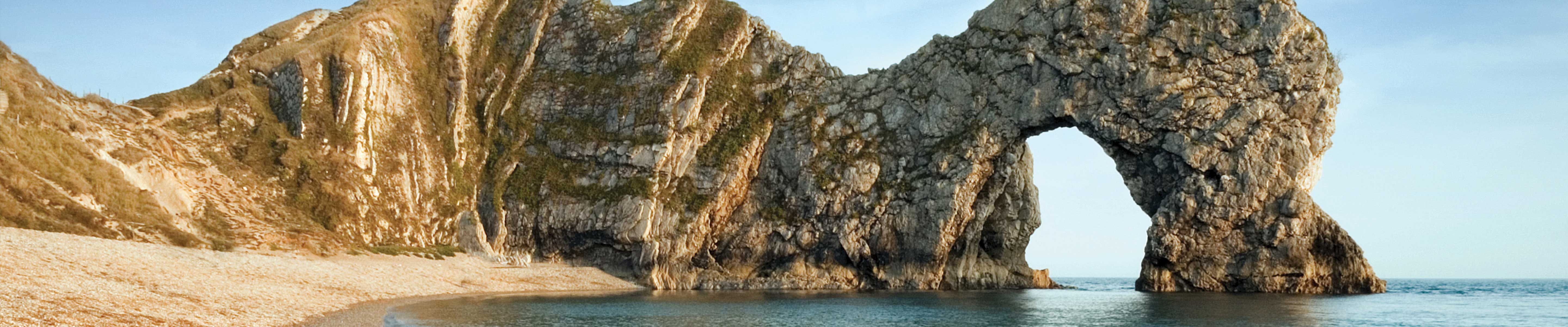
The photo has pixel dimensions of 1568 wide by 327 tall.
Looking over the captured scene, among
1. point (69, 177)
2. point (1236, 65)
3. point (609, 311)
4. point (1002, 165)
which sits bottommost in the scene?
point (609, 311)

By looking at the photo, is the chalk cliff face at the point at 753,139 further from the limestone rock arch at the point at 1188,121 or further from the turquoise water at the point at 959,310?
the turquoise water at the point at 959,310

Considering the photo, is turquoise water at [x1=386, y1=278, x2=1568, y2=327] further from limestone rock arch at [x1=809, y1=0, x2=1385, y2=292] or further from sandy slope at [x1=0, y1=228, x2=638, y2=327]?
limestone rock arch at [x1=809, y1=0, x2=1385, y2=292]

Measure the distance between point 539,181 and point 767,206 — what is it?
769 inches

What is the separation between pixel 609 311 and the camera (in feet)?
161

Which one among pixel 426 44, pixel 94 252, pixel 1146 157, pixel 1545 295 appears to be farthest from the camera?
pixel 426 44

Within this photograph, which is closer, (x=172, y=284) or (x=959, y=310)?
(x=172, y=284)

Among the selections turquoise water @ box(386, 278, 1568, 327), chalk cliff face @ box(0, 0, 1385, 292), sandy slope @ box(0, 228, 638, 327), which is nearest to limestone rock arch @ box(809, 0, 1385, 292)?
chalk cliff face @ box(0, 0, 1385, 292)

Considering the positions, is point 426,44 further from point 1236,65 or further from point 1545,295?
point 1545,295

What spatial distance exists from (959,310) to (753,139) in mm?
35011

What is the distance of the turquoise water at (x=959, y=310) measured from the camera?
1708 inches

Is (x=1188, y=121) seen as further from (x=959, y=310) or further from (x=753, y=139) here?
(x=753, y=139)

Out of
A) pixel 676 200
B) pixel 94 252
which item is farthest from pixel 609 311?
pixel 676 200

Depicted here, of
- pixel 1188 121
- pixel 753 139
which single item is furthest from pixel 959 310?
pixel 753 139

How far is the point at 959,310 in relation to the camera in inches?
2067
